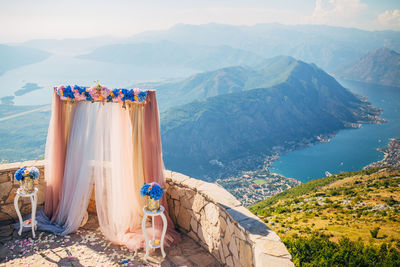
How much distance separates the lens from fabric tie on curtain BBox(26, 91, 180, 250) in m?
4.29

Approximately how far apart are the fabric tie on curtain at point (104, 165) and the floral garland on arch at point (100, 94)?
138 millimetres

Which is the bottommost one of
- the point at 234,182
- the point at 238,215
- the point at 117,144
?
the point at 234,182

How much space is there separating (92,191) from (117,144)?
115 centimetres

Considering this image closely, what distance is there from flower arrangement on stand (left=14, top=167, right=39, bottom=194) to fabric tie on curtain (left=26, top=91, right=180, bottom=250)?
45cm

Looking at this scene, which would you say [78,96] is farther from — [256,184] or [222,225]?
[256,184]

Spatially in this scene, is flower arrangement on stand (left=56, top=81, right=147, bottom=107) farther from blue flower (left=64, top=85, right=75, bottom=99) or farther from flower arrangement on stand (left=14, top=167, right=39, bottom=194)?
flower arrangement on stand (left=14, top=167, right=39, bottom=194)

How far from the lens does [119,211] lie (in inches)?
170

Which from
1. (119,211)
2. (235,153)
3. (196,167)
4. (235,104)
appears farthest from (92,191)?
(235,104)

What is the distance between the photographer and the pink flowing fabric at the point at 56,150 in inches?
181

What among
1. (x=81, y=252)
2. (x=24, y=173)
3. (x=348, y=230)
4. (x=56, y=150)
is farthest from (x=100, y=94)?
(x=348, y=230)

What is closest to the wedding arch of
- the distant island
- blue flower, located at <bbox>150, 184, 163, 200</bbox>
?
blue flower, located at <bbox>150, 184, 163, 200</bbox>

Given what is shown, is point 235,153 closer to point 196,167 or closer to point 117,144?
point 196,167

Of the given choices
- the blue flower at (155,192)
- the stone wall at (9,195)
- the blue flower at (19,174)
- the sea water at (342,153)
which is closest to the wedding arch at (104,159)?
the stone wall at (9,195)

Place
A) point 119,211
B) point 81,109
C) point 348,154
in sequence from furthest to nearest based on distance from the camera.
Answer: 1. point 348,154
2. point 81,109
3. point 119,211
